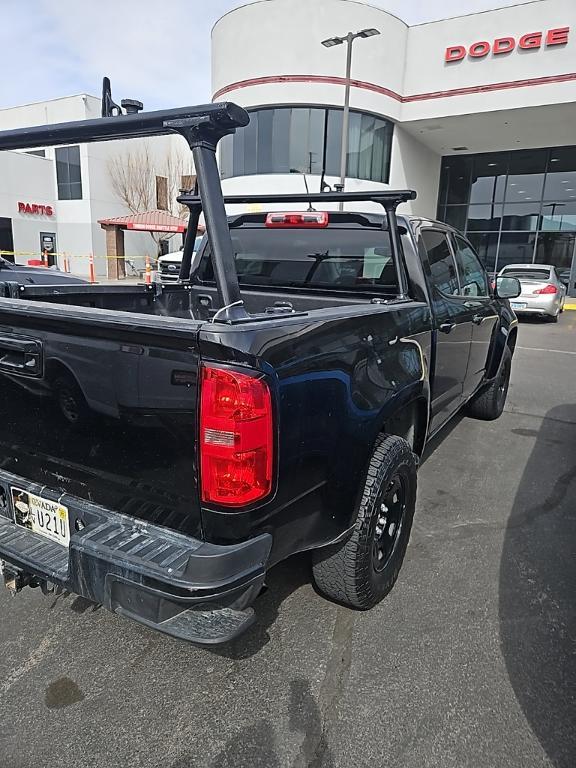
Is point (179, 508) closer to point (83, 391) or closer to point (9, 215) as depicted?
point (83, 391)

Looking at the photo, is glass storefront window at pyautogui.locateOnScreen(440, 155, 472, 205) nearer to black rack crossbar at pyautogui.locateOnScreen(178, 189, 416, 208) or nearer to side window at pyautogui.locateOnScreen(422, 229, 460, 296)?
side window at pyautogui.locateOnScreen(422, 229, 460, 296)

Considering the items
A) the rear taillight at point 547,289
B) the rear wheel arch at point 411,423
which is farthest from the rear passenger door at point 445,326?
the rear taillight at point 547,289

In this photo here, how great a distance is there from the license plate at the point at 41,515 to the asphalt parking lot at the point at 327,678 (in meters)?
0.60

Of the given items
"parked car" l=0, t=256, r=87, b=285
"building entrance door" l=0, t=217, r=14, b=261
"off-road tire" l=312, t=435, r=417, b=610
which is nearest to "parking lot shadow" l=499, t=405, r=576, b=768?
"off-road tire" l=312, t=435, r=417, b=610

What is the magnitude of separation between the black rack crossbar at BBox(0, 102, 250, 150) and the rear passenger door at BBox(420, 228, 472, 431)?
182 cm

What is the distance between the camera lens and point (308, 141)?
2181cm

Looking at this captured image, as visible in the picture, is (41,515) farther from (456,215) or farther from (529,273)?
(456,215)

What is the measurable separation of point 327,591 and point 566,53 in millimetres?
23065

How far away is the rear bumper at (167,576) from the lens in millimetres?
1678

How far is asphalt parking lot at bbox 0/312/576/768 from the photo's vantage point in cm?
188

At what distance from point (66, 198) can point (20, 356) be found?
37718 mm

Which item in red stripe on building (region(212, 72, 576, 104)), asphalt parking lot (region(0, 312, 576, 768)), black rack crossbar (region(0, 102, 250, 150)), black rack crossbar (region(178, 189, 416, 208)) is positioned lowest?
asphalt parking lot (region(0, 312, 576, 768))

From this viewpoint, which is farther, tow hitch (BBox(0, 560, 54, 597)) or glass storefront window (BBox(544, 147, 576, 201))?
glass storefront window (BBox(544, 147, 576, 201))

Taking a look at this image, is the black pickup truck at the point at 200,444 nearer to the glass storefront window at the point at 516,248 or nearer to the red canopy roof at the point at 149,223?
the glass storefront window at the point at 516,248
